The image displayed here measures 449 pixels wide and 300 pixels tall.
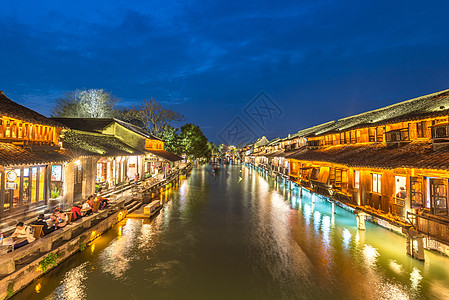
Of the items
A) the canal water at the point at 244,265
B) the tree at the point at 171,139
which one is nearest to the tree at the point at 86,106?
the tree at the point at 171,139

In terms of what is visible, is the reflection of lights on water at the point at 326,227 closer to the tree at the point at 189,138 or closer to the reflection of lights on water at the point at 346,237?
the reflection of lights on water at the point at 346,237

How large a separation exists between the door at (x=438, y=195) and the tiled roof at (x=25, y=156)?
21.3 m

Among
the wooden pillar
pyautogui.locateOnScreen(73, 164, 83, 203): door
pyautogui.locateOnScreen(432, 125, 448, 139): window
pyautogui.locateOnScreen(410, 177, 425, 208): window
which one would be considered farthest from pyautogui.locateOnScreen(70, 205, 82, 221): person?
pyautogui.locateOnScreen(432, 125, 448, 139): window

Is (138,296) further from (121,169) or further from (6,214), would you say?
(121,169)

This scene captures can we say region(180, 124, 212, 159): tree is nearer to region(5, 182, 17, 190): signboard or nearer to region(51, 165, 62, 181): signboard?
region(51, 165, 62, 181): signboard

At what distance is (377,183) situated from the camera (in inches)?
619

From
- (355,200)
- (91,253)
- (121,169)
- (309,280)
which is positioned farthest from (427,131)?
(121,169)

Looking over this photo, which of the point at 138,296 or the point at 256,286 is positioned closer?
the point at 138,296

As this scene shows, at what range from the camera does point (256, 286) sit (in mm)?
9531

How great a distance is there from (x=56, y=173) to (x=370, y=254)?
69.8 ft

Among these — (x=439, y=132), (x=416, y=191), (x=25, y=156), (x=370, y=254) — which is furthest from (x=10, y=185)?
(x=439, y=132)

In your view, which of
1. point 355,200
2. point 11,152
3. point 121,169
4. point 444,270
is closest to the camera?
point 444,270

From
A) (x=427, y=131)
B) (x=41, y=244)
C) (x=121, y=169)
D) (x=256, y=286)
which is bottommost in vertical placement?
(x=256, y=286)

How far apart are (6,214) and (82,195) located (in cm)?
637
